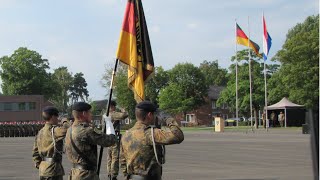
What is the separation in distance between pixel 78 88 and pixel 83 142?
172717 millimetres

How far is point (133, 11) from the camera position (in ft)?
31.4

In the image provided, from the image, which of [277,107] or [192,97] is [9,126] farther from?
[192,97]

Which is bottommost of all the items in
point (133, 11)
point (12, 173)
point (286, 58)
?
point (12, 173)

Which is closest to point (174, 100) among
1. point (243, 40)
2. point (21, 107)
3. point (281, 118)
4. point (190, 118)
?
point (190, 118)

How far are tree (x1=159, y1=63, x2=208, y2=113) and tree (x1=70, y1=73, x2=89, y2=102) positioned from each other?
69.9 meters

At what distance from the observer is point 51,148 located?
803 cm

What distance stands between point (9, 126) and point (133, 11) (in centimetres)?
4799

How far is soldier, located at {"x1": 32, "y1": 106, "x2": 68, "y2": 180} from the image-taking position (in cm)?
799

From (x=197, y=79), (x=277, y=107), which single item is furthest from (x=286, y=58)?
(x=197, y=79)

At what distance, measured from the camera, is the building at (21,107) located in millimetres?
96188

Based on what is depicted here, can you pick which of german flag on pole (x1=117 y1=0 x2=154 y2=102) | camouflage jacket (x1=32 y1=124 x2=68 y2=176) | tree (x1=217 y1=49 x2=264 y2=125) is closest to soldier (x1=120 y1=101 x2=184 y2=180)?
camouflage jacket (x1=32 y1=124 x2=68 y2=176)

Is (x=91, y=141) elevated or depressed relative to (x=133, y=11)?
depressed

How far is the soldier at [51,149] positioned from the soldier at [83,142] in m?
1.05

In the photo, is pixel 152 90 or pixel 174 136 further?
pixel 152 90
